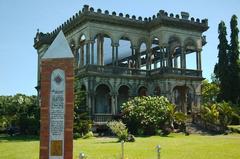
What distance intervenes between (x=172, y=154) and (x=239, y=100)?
2664cm

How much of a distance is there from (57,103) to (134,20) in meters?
28.1

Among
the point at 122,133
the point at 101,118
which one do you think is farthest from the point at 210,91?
the point at 122,133

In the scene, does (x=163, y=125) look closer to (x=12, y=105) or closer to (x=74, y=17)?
(x=74, y=17)

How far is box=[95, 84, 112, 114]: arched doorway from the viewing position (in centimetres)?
3622

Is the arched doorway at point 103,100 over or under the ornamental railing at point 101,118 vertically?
over

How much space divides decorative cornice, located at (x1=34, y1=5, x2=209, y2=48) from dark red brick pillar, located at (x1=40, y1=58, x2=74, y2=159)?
24.3 metres

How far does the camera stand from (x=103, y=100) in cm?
3678

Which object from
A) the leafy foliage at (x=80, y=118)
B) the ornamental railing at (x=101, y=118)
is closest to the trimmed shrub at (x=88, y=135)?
the leafy foliage at (x=80, y=118)

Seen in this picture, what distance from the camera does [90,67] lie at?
33.4 m

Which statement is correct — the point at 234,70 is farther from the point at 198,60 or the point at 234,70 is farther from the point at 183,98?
the point at 183,98

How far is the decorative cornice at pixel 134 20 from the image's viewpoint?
113 ft

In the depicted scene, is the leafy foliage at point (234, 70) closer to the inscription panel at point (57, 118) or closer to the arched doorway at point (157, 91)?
the arched doorway at point (157, 91)

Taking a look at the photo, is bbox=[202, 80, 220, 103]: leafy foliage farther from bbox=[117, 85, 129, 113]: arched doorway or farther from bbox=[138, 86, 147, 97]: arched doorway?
bbox=[117, 85, 129, 113]: arched doorway

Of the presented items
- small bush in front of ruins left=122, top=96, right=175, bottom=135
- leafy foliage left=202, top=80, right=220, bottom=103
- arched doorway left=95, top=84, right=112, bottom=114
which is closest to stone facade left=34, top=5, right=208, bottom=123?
arched doorway left=95, top=84, right=112, bottom=114
